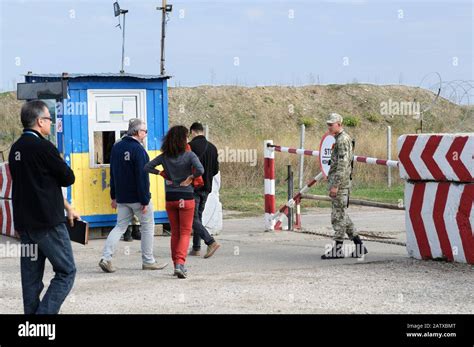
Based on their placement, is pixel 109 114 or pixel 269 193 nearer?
pixel 109 114

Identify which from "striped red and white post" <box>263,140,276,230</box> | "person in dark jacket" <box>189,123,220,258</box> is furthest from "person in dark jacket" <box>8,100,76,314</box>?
"striped red and white post" <box>263,140,276,230</box>

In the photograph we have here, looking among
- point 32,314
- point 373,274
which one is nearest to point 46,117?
point 32,314

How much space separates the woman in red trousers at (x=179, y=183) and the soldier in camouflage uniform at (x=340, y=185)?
7.16 feet

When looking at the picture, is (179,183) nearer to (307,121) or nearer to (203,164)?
(203,164)

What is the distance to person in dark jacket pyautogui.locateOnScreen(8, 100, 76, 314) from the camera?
8.59m

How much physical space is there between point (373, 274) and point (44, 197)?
494cm

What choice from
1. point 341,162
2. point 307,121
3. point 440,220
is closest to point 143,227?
point 341,162

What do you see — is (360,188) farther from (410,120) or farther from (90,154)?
(410,120)

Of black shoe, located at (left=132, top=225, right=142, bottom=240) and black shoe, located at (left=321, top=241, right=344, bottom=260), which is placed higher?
black shoe, located at (left=321, top=241, right=344, bottom=260)

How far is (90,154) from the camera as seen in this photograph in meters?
16.3

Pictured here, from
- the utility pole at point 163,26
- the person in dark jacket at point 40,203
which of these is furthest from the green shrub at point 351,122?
the person in dark jacket at point 40,203

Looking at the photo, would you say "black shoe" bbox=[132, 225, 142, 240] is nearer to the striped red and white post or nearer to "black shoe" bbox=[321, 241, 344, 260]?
the striped red and white post

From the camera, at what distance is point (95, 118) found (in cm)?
1638

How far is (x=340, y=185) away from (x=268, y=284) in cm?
257
